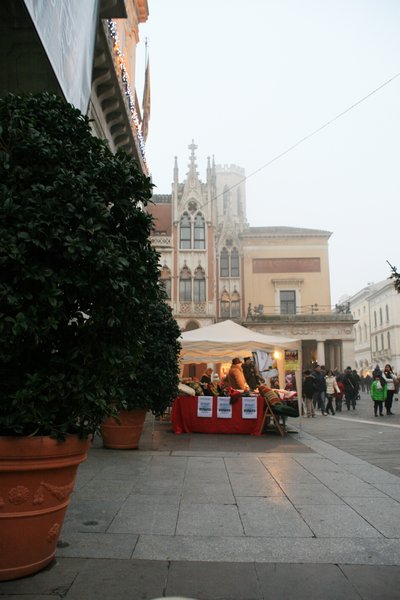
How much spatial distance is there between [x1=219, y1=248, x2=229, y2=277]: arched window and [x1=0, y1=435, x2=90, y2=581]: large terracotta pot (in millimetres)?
44261

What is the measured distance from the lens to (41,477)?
11.1 feet

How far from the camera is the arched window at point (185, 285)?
145ft

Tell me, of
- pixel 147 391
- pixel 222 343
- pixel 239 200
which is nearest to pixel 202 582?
pixel 147 391

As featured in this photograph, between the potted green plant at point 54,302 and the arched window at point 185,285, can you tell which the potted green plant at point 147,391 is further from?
the arched window at point 185,285

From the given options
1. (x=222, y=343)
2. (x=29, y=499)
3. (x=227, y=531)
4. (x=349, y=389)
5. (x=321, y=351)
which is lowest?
(x=227, y=531)

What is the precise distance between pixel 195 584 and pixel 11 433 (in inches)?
64.4

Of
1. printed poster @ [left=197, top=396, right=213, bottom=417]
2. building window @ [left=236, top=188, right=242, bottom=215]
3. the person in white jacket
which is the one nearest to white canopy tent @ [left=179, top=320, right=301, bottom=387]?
printed poster @ [left=197, top=396, right=213, bottom=417]

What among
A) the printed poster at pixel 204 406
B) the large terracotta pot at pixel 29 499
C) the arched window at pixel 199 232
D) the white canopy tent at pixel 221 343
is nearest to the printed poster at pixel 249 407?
the printed poster at pixel 204 406

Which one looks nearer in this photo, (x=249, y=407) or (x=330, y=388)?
(x=249, y=407)

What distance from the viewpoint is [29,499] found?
3301 mm

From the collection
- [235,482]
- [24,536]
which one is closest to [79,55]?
[235,482]

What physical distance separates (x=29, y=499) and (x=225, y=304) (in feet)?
144

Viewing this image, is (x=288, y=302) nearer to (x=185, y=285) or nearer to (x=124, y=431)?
(x=185, y=285)

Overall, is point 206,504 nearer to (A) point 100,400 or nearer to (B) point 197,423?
(A) point 100,400
